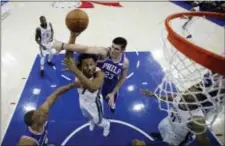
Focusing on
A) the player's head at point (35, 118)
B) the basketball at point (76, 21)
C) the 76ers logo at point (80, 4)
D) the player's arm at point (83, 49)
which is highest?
the basketball at point (76, 21)

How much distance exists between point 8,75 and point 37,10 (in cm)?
650

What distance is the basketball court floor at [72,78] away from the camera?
420cm

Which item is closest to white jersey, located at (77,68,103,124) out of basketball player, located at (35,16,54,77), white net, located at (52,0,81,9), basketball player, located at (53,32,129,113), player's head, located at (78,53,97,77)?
player's head, located at (78,53,97,77)

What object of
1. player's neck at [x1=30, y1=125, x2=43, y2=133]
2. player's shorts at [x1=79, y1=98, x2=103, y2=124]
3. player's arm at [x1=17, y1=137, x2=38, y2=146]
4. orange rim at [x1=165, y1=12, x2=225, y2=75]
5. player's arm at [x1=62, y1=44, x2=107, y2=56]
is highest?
orange rim at [x1=165, y1=12, x2=225, y2=75]

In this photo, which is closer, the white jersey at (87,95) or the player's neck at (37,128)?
the player's neck at (37,128)

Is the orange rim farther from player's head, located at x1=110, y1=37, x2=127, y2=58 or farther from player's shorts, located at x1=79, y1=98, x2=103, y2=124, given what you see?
player's shorts, located at x1=79, y1=98, x2=103, y2=124

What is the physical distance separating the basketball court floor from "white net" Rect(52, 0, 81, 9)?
3.58ft

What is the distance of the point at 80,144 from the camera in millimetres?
3941

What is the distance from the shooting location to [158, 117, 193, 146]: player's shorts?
11.1 feet

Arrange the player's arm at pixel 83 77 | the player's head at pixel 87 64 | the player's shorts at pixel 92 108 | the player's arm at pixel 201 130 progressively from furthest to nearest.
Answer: the player's shorts at pixel 92 108, the player's head at pixel 87 64, the player's arm at pixel 201 130, the player's arm at pixel 83 77

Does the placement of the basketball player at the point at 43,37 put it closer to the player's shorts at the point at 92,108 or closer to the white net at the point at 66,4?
the player's shorts at the point at 92,108

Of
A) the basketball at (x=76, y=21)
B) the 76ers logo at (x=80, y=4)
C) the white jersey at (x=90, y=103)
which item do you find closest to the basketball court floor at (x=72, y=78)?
the white jersey at (x=90, y=103)

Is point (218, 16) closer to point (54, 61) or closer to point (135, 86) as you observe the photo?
point (135, 86)

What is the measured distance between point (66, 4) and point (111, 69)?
961cm
